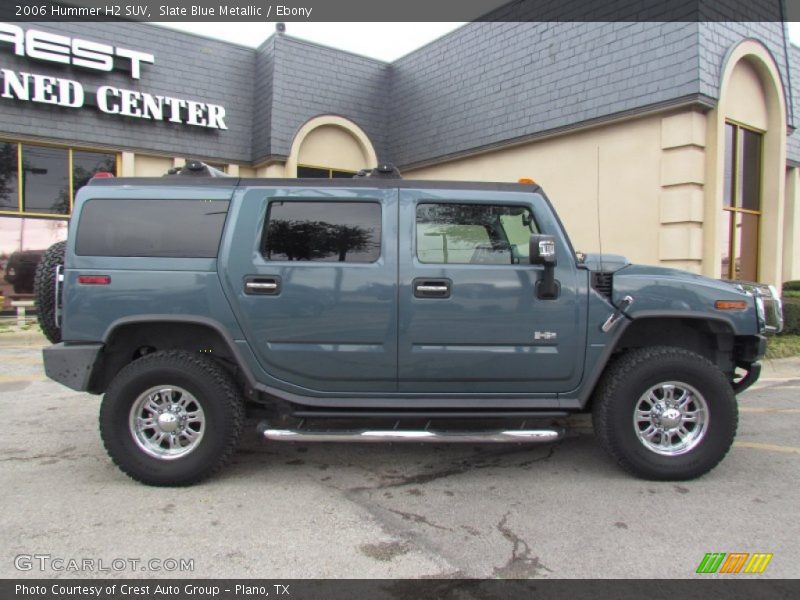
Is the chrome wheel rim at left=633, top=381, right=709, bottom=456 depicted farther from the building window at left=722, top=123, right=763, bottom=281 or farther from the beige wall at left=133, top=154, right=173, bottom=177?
the beige wall at left=133, top=154, right=173, bottom=177

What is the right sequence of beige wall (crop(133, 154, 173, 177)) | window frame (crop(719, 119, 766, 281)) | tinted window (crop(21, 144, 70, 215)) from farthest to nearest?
beige wall (crop(133, 154, 173, 177)) < tinted window (crop(21, 144, 70, 215)) < window frame (crop(719, 119, 766, 281))

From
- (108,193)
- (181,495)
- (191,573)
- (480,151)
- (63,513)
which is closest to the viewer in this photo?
(191,573)

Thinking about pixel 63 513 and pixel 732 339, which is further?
pixel 732 339

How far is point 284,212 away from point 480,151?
8965mm

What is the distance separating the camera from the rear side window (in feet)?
13.0

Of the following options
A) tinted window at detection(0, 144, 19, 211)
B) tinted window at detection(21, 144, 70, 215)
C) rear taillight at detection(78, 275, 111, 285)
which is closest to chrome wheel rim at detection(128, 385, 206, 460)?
rear taillight at detection(78, 275, 111, 285)

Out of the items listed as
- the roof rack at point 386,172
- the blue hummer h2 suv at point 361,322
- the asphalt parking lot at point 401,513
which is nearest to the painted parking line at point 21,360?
the asphalt parking lot at point 401,513

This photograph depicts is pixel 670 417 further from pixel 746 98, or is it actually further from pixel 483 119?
pixel 483 119

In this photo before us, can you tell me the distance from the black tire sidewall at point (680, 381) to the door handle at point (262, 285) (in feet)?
7.97

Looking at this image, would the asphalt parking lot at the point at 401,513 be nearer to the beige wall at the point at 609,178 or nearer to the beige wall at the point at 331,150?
the beige wall at the point at 609,178

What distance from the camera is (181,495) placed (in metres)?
3.78

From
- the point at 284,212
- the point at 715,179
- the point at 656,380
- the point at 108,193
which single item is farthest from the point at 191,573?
the point at 715,179

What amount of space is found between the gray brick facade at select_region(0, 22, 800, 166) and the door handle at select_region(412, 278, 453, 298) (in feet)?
23.4

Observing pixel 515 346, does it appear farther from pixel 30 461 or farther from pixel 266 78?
pixel 266 78
